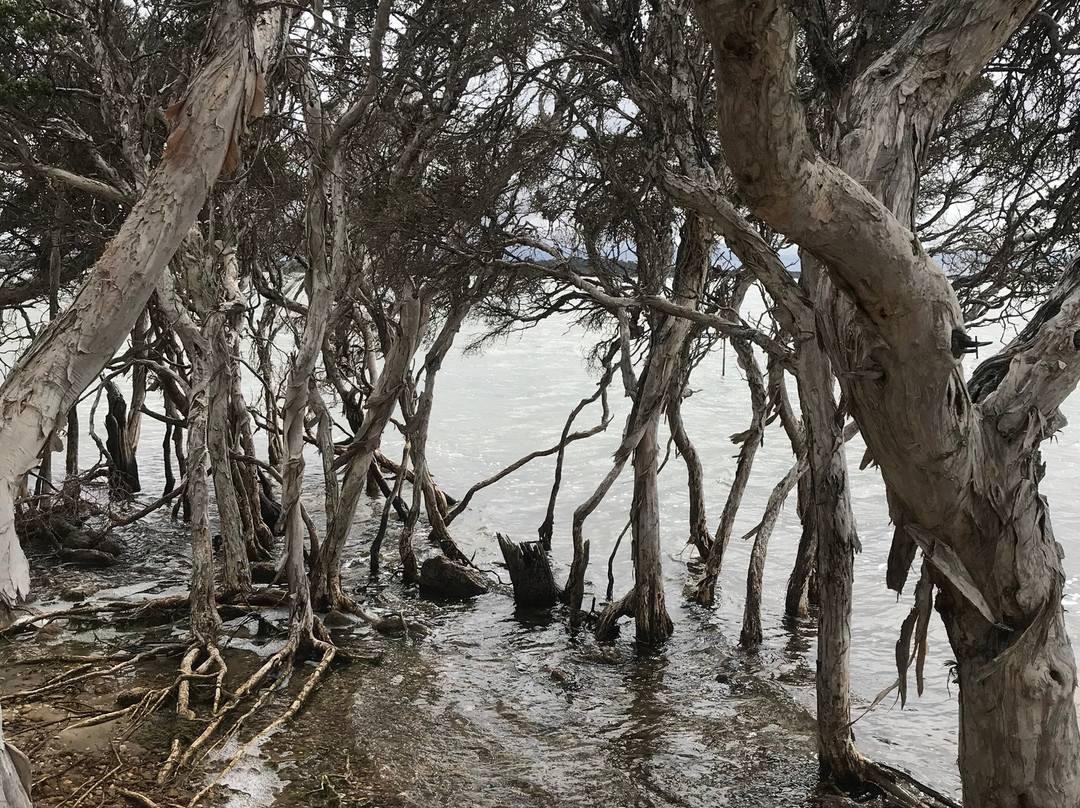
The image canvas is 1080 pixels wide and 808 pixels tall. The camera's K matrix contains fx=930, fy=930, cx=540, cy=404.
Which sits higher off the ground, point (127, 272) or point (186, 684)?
point (127, 272)

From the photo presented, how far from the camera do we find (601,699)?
7.59 metres

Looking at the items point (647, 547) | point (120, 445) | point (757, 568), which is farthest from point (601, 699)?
point (120, 445)

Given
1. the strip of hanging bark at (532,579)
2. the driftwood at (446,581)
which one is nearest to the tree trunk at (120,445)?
the driftwood at (446,581)

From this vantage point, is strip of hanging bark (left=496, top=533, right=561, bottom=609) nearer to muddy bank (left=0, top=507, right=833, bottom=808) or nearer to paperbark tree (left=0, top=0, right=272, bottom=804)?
muddy bank (left=0, top=507, right=833, bottom=808)

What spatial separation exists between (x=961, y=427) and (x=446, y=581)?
778 cm

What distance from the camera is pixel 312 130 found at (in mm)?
6828

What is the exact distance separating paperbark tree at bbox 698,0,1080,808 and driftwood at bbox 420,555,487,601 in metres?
7.10

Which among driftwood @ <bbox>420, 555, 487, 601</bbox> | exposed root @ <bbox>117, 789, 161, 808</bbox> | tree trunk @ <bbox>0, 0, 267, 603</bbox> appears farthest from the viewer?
driftwood @ <bbox>420, 555, 487, 601</bbox>

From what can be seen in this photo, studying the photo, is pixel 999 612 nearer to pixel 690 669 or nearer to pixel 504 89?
pixel 690 669

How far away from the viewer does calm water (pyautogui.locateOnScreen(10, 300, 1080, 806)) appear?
6.11 m

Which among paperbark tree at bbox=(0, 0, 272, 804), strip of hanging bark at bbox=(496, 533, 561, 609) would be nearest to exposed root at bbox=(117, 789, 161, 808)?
paperbark tree at bbox=(0, 0, 272, 804)

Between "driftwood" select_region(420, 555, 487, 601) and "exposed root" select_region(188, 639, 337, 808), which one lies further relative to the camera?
"driftwood" select_region(420, 555, 487, 601)

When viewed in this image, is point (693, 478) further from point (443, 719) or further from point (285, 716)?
point (285, 716)

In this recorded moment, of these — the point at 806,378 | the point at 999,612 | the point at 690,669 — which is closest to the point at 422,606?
the point at 690,669
